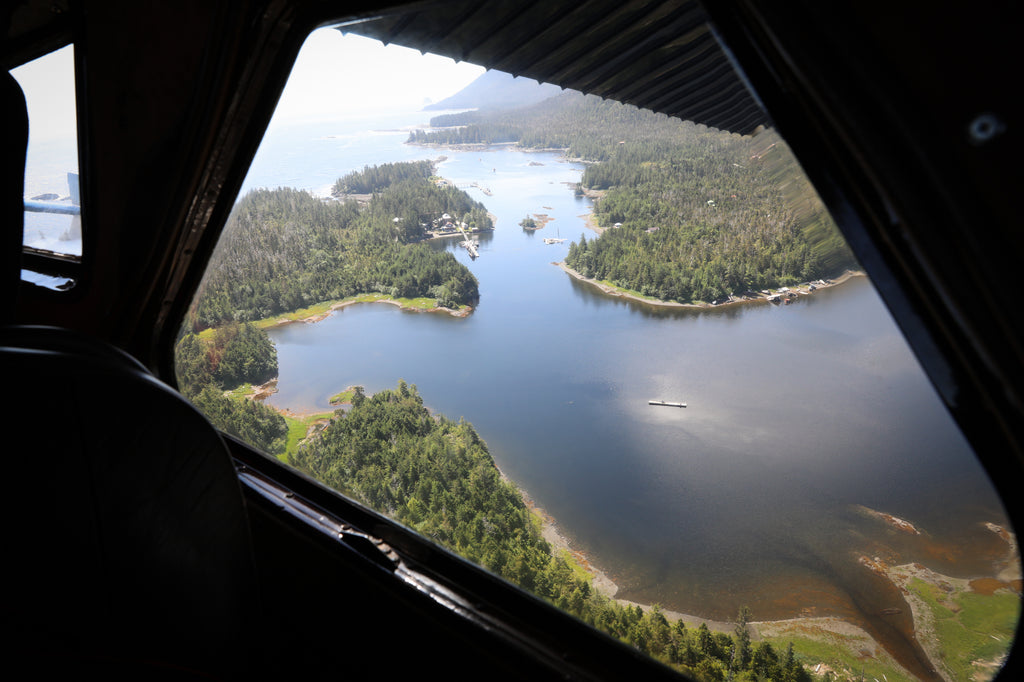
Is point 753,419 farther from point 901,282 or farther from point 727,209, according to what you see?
point 901,282

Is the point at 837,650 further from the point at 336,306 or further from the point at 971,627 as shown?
the point at 336,306

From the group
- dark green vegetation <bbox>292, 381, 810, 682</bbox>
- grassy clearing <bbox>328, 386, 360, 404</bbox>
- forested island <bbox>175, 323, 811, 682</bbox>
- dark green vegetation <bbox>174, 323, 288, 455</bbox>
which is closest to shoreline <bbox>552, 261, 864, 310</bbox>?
dark green vegetation <bbox>292, 381, 810, 682</bbox>

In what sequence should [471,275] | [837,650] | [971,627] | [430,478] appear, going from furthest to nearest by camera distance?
[471,275], [430,478], [837,650], [971,627]

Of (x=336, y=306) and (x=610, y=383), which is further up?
(x=336, y=306)

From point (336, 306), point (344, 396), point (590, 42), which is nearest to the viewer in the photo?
point (590, 42)

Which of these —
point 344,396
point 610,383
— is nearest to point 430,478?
point 344,396

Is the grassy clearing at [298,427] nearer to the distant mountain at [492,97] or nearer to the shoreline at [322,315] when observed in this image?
the shoreline at [322,315]
